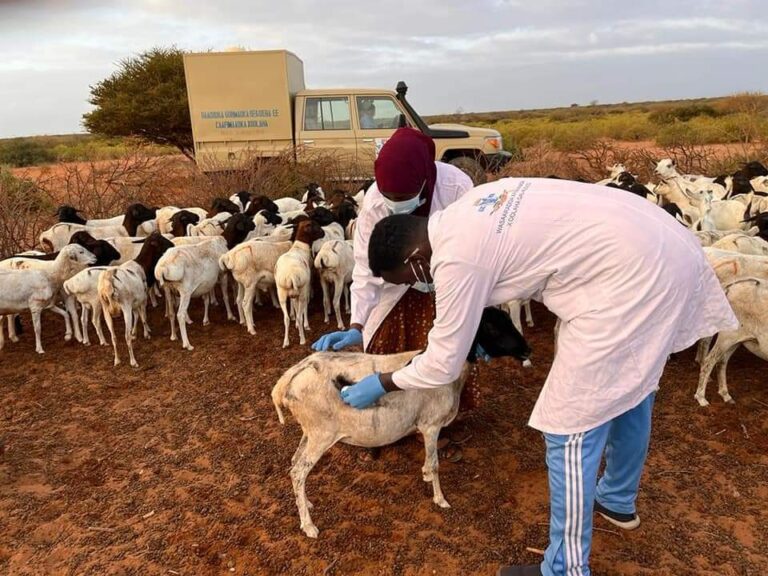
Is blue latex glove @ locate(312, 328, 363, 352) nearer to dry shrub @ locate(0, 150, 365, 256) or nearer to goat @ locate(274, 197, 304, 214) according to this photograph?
goat @ locate(274, 197, 304, 214)

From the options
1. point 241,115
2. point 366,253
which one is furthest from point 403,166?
point 241,115

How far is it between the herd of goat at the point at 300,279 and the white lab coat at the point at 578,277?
0.67 metres

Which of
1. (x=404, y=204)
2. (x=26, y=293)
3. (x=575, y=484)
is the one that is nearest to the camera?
(x=575, y=484)

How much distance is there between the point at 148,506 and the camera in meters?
3.75

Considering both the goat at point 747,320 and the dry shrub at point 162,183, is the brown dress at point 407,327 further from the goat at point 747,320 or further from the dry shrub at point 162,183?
the dry shrub at point 162,183

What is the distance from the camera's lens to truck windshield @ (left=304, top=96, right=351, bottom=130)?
1262 centimetres

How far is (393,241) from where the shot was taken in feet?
8.04

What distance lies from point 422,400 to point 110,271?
13.7 ft

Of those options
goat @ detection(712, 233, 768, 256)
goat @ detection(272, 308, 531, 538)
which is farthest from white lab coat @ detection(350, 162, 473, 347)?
goat @ detection(712, 233, 768, 256)

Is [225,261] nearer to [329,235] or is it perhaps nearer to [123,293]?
[123,293]

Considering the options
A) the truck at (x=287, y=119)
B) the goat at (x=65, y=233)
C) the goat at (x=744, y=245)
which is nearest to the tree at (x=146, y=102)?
the truck at (x=287, y=119)

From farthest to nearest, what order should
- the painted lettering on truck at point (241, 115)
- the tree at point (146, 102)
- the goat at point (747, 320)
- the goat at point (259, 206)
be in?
1. the tree at point (146, 102)
2. the painted lettering on truck at point (241, 115)
3. the goat at point (259, 206)
4. the goat at point (747, 320)

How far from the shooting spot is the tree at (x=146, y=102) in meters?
19.2

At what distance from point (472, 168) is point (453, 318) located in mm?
10279
